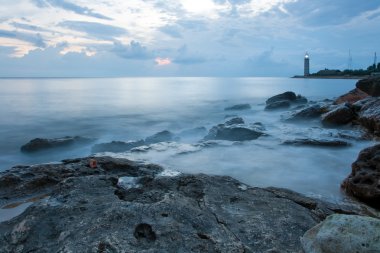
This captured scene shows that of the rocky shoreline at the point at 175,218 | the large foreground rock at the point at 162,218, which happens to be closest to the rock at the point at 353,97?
the rocky shoreline at the point at 175,218

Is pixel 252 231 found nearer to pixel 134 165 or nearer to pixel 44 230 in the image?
pixel 44 230

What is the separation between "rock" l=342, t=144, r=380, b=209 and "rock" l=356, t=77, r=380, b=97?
40.9 ft

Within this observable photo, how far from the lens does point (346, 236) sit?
2037 millimetres

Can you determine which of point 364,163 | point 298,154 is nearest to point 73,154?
point 298,154

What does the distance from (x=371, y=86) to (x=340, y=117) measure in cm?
523

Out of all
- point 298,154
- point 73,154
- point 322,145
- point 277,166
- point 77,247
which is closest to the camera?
point 77,247

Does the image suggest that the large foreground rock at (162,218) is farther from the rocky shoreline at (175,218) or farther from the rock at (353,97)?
the rock at (353,97)

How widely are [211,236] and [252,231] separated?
387 millimetres

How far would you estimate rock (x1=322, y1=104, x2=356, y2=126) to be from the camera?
12630 millimetres

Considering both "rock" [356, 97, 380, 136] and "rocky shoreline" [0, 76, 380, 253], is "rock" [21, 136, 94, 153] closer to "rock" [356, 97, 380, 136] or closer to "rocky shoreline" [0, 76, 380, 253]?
"rocky shoreline" [0, 76, 380, 253]

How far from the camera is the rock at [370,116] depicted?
33.9 feet

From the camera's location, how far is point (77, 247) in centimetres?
238

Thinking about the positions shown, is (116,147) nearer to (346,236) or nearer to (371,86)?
(346,236)

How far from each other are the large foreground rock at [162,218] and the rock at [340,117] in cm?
953
